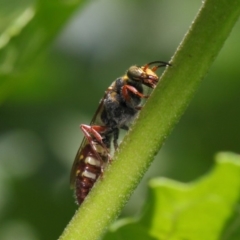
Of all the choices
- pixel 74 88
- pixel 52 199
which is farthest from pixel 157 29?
pixel 52 199

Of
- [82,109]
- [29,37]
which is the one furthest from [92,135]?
[82,109]

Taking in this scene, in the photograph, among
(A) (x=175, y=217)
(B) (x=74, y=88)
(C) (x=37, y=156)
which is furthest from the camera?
(B) (x=74, y=88)

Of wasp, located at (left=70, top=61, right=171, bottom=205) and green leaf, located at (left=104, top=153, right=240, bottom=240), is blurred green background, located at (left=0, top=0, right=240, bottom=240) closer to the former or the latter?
wasp, located at (left=70, top=61, right=171, bottom=205)

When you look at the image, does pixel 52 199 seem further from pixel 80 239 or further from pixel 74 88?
pixel 80 239

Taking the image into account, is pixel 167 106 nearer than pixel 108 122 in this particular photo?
Yes

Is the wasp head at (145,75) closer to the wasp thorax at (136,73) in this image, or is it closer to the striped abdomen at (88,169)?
the wasp thorax at (136,73)

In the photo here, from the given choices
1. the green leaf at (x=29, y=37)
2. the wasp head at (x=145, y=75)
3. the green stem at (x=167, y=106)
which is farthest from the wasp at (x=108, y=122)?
the green stem at (x=167, y=106)

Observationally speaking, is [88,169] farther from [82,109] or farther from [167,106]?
[82,109]
